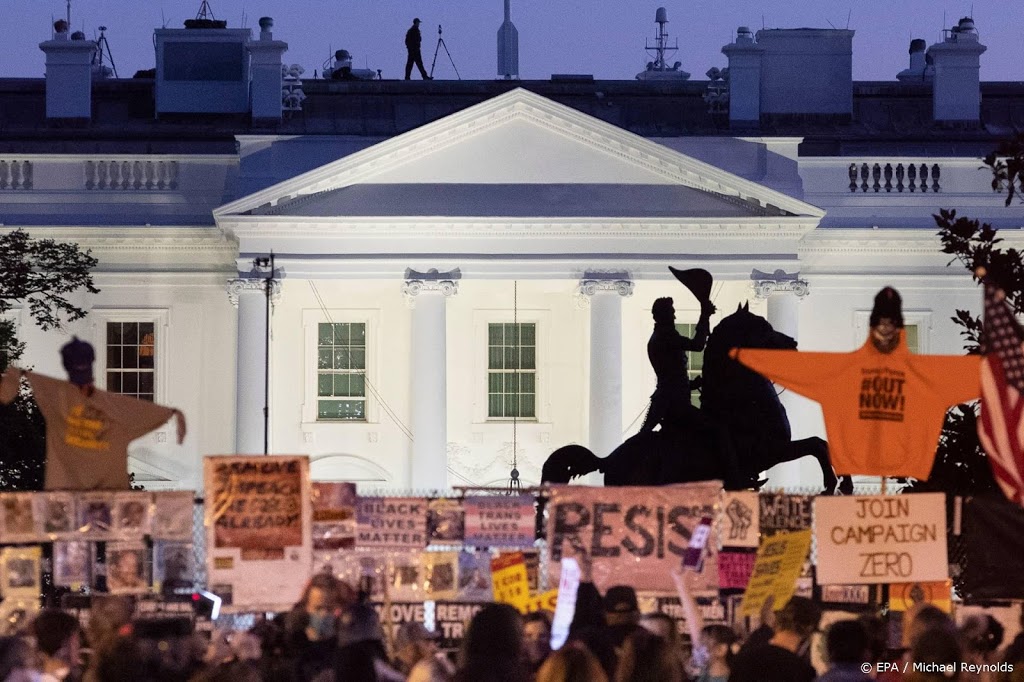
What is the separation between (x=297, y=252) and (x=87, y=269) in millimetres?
3903

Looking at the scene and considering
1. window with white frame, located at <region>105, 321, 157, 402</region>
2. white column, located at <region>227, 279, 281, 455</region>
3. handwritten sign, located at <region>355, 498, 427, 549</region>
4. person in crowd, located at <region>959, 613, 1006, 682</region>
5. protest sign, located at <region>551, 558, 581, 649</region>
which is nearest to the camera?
person in crowd, located at <region>959, 613, 1006, 682</region>

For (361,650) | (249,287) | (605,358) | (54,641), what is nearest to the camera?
(361,650)

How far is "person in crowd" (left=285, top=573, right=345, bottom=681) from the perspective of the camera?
1465 cm

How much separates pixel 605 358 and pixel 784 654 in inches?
1320

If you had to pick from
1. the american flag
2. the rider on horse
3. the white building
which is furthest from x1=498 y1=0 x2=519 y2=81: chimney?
the american flag

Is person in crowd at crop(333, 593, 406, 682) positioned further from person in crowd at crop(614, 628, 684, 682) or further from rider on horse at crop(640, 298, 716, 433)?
rider on horse at crop(640, 298, 716, 433)

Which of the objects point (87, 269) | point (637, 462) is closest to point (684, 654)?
point (637, 462)

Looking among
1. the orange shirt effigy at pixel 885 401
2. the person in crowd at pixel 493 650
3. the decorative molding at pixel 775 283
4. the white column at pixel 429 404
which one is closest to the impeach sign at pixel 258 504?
the orange shirt effigy at pixel 885 401

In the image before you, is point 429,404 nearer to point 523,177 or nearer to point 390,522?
point 523,177

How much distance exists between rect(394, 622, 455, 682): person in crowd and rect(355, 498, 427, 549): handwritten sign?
3.14 ft

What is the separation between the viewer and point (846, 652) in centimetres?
1244

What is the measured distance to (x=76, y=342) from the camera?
1617 cm

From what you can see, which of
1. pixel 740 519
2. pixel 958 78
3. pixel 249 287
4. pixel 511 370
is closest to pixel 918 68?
pixel 958 78

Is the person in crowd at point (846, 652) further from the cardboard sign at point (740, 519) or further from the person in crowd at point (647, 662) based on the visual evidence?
the cardboard sign at point (740, 519)
